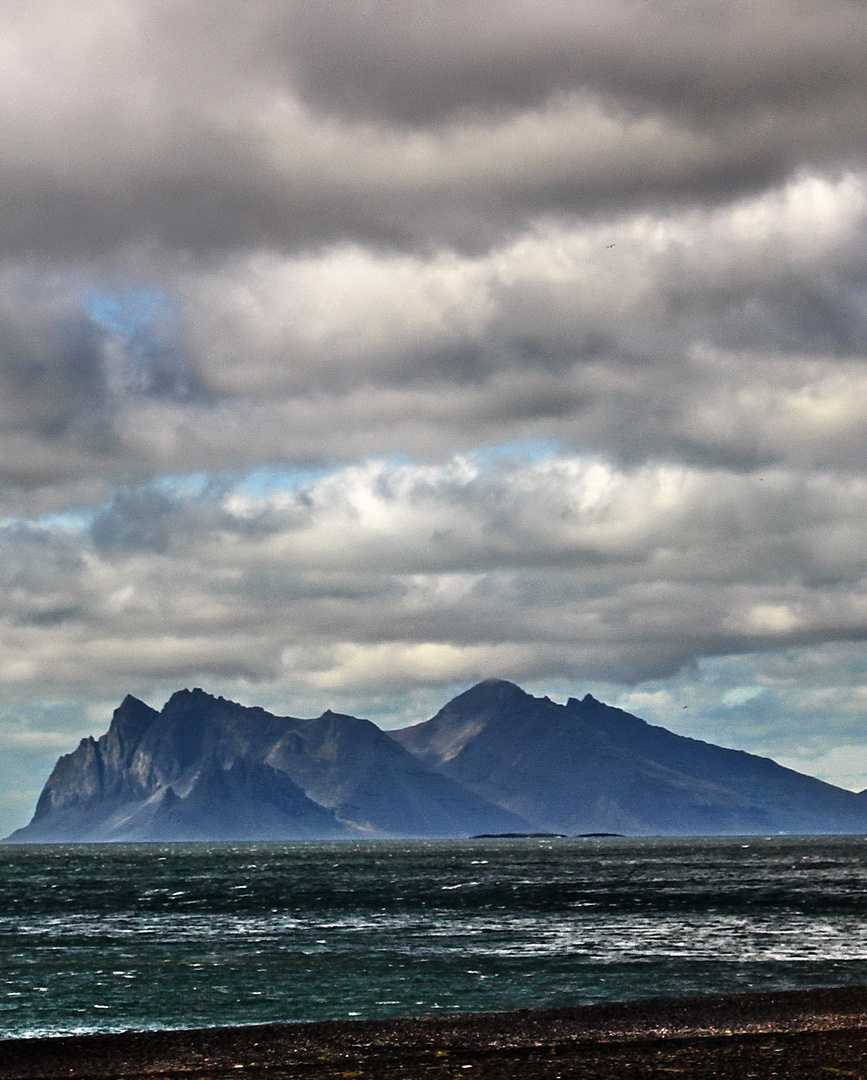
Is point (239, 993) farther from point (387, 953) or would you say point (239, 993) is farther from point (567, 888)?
point (567, 888)

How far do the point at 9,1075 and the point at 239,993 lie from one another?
24.7m

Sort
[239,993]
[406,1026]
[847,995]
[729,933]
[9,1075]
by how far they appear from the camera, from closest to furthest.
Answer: [9,1075], [406,1026], [847,995], [239,993], [729,933]

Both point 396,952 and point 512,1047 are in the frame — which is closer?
point 512,1047

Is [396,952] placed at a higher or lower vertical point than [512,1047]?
lower

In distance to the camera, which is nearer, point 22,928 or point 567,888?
point 22,928

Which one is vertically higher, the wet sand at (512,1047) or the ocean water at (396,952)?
the wet sand at (512,1047)

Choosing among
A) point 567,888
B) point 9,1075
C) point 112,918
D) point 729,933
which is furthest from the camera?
point 567,888

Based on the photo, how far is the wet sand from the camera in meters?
35.6

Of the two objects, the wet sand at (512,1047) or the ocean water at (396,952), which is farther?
the ocean water at (396,952)

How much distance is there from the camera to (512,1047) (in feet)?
130

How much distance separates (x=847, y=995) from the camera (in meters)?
51.1

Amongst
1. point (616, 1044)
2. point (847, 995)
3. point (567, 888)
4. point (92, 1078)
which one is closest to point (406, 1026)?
point (616, 1044)

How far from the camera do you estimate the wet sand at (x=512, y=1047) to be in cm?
3559

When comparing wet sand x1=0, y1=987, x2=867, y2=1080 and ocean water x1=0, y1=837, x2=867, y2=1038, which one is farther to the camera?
ocean water x1=0, y1=837, x2=867, y2=1038
